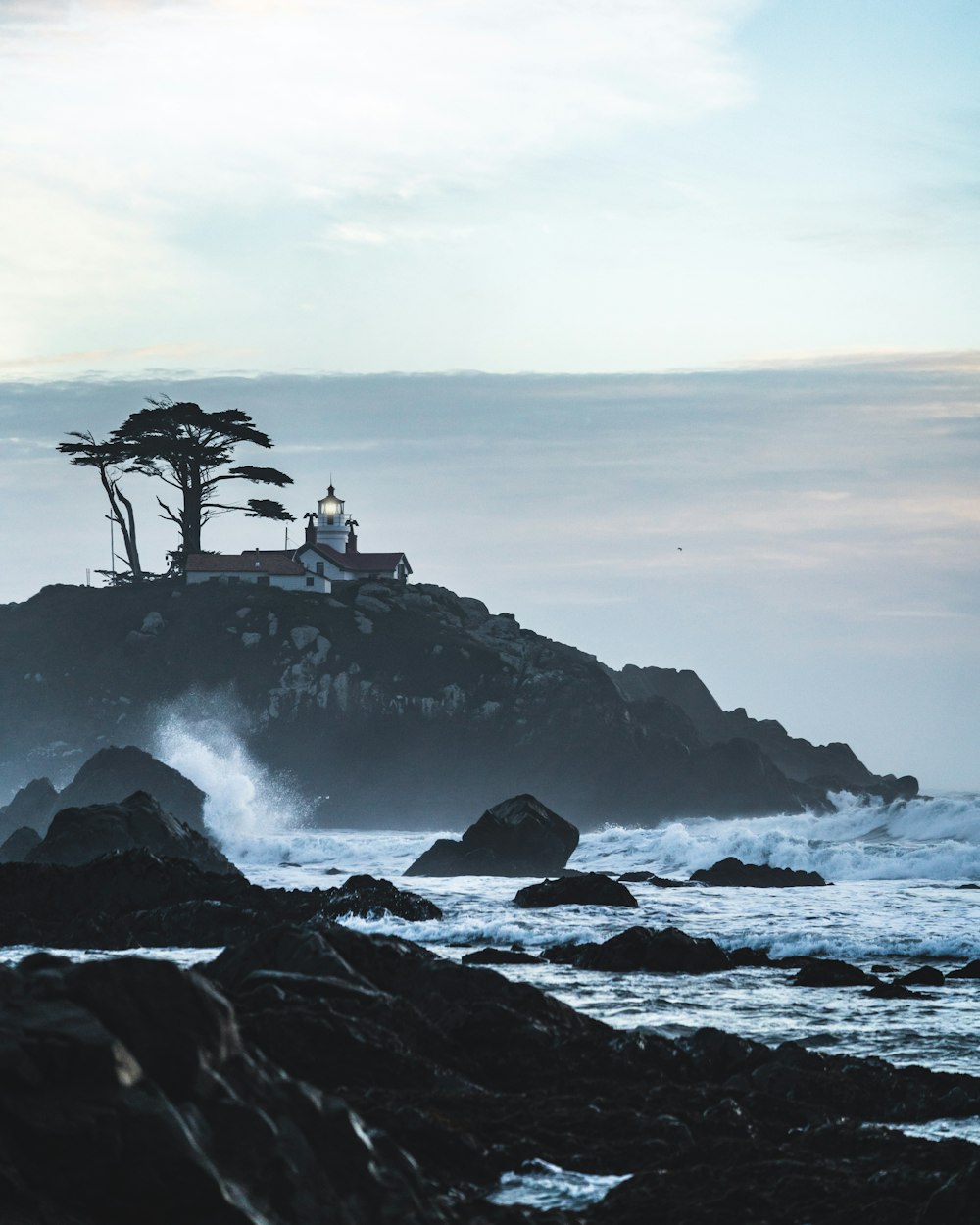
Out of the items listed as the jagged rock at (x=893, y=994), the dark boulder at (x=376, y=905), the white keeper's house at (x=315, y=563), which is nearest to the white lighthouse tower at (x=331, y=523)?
the white keeper's house at (x=315, y=563)

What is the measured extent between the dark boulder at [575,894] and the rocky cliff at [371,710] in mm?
44931

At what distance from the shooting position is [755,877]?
161 ft

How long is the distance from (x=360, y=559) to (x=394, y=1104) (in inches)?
3675

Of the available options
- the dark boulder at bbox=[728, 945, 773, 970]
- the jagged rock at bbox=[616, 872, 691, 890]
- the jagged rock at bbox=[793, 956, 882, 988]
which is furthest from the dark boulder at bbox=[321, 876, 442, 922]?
the jagged rock at bbox=[616, 872, 691, 890]

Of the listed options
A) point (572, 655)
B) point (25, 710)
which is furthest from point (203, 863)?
point (572, 655)

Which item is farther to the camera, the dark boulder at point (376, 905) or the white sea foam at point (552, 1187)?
the dark boulder at point (376, 905)

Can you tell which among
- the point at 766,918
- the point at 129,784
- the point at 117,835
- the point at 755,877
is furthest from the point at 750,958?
the point at 129,784

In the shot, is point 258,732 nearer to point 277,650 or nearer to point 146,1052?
point 277,650

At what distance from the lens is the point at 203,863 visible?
1688 inches

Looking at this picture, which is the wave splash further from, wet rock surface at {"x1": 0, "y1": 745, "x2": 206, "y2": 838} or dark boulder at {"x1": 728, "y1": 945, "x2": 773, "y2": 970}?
dark boulder at {"x1": 728, "y1": 945, "x2": 773, "y2": 970}

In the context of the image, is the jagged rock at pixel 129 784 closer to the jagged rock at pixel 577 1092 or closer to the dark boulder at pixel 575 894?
the dark boulder at pixel 575 894

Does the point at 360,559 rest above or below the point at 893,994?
above

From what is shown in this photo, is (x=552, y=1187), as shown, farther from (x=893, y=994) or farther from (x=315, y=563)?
(x=315, y=563)

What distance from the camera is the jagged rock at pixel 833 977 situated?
84.2 ft
